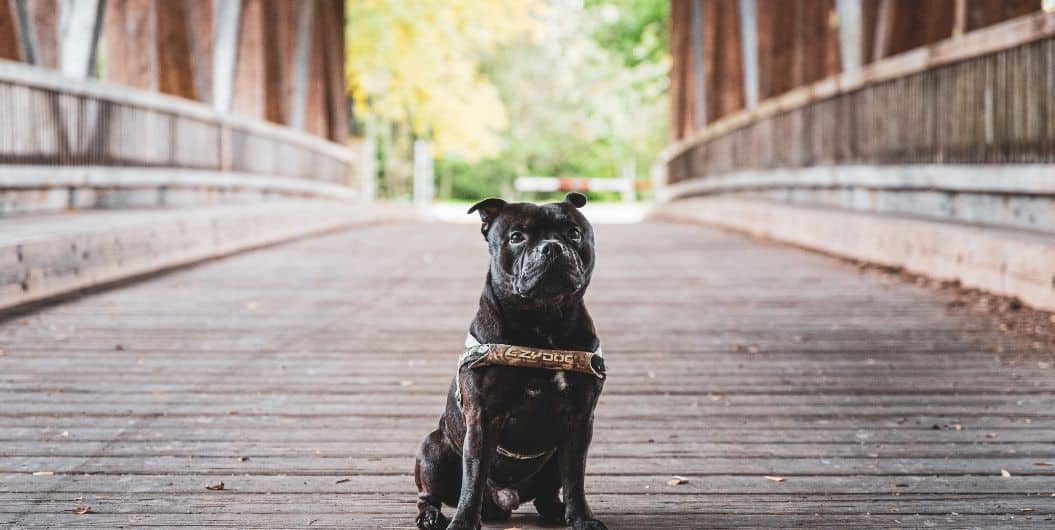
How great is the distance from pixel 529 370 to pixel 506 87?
4901 centimetres

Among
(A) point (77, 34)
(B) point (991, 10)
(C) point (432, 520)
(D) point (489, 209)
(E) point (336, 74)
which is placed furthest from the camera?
(E) point (336, 74)

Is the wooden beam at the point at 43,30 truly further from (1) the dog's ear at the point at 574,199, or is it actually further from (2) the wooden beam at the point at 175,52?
(1) the dog's ear at the point at 574,199

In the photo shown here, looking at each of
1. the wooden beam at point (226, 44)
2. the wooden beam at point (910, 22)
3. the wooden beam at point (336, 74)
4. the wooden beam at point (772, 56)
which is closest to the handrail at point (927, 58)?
the wooden beam at point (910, 22)

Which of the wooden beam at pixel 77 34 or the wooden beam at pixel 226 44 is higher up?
the wooden beam at pixel 226 44

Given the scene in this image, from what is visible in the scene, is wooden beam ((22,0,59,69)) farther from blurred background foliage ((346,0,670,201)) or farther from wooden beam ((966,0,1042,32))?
blurred background foliage ((346,0,670,201))

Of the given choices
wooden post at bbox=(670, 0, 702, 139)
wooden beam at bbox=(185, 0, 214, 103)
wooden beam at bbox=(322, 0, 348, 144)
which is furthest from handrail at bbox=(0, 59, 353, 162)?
wooden post at bbox=(670, 0, 702, 139)

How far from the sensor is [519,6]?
1188 inches

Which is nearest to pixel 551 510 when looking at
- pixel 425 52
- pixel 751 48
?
pixel 751 48

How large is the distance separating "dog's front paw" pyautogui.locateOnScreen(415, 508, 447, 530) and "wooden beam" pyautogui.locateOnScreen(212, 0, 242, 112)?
13.5m

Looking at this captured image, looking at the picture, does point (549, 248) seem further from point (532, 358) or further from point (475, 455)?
point (475, 455)

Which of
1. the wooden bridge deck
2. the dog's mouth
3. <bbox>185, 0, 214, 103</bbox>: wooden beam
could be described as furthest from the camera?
<bbox>185, 0, 214, 103</bbox>: wooden beam

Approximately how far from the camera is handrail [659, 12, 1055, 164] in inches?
302

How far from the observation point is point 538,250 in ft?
9.49

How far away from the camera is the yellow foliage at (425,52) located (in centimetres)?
2873
